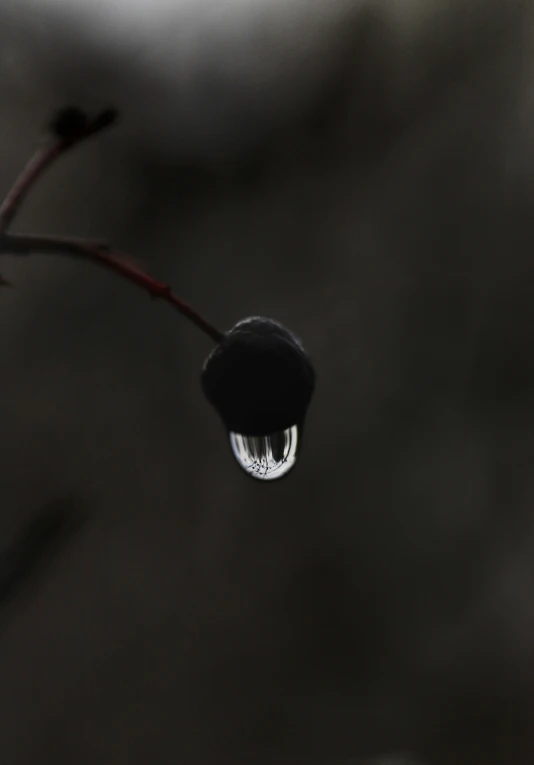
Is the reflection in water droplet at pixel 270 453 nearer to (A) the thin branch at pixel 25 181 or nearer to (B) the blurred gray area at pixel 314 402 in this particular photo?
(A) the thin branch at pixel 25 181

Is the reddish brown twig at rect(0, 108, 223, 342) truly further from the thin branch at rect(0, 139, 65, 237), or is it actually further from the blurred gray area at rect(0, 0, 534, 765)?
the blurred gray area at rect(0, 0, 534, 765)

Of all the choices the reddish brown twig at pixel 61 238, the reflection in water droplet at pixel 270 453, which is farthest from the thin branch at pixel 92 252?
the reflection in water droplet at pixel 270 453

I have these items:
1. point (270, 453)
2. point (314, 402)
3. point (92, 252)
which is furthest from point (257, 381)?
point (314, 402)

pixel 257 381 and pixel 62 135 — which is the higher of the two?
pixel 62 135

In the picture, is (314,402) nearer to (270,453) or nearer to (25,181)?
(270,453)

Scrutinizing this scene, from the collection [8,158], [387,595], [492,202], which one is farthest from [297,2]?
[387,595]
